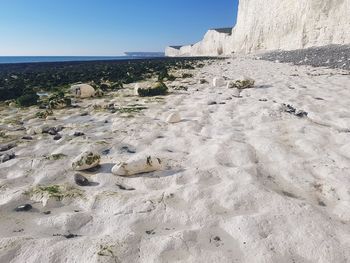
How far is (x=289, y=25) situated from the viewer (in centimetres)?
3953

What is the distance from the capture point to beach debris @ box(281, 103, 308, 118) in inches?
222

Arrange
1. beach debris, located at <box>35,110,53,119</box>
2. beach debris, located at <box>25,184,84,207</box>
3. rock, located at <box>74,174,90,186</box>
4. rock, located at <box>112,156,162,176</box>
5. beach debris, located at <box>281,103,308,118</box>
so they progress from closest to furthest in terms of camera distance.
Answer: beach debris, located at <box>25,184,84,207</box> → rock, located at <box>74,174,90,186</box> → rock, located at <box>112,156,162,176</box> → beach debris, located at <box>281,103,308,118</box> → beach debris, located at <box>35,110,53,119</box>

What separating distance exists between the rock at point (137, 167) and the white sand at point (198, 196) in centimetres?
8

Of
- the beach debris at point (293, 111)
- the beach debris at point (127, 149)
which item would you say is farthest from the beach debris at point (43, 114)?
the beach debris at point (293, 111)

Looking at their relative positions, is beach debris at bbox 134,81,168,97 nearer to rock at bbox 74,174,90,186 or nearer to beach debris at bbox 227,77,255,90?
beach debris at bbox 227,77,255,90

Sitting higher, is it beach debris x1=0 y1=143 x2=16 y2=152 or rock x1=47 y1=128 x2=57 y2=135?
beach debris x1=0 y1=143 x2=16 y2=152

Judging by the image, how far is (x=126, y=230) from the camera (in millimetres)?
2535

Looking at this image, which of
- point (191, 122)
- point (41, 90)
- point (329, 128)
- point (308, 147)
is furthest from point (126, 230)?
point (41, 90)

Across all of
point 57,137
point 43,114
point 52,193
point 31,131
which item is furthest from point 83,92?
point 52,193

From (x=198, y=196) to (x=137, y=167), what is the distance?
0.86 m

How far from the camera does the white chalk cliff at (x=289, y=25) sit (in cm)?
2648


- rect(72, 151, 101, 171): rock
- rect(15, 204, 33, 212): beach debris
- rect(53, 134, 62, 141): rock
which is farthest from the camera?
rect(53, 134, 62, 141): rock

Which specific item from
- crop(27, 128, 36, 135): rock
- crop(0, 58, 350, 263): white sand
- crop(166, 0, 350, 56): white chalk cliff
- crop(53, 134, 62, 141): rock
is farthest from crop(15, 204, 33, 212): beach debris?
crop(166, 0, 350, 56): white chalk cliff

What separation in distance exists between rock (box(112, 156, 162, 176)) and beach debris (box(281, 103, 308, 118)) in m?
3.15
